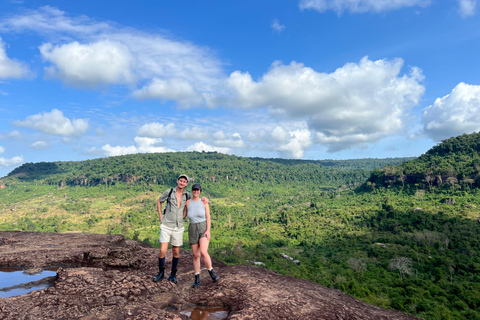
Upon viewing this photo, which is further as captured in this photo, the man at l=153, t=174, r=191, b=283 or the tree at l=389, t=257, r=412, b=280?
the tree at l=389, t=257, r=412, b=280

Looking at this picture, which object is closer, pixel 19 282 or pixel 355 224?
pixel 19 282

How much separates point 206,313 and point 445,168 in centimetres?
11096

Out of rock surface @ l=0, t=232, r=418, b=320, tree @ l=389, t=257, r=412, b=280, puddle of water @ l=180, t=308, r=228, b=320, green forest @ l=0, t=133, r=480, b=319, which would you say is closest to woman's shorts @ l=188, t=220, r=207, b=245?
rock surface @ l=0, t=232, r=418, b=320

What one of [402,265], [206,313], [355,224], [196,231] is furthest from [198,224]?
[355,224]

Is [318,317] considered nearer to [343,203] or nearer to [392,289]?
[392,289]

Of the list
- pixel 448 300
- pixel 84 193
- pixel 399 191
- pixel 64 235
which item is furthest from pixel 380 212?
pixel 84 193

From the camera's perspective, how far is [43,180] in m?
173

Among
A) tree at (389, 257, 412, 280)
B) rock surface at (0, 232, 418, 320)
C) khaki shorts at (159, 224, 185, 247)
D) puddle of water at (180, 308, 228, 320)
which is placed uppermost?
khaki shorts at (159, 224, 185, 247)

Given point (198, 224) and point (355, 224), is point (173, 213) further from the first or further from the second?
point (355, 224)

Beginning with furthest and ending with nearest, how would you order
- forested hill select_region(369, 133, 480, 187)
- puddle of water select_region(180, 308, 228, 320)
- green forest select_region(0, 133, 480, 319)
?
forested hill select_region(369, 133, 480, 187), green forest select_region(0, 133, 480, 319), puddle of water select_region(180, 308, 228, 320)

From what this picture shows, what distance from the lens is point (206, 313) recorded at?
16.8 feet

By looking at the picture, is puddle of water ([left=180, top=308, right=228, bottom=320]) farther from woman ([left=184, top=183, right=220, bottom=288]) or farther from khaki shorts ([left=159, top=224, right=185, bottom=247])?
khaki shorts ([left=159, top=224, right=185, bottom=247])

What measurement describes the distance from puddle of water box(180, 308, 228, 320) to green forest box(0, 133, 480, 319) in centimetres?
2303

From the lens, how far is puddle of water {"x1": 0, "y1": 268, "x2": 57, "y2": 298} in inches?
233
